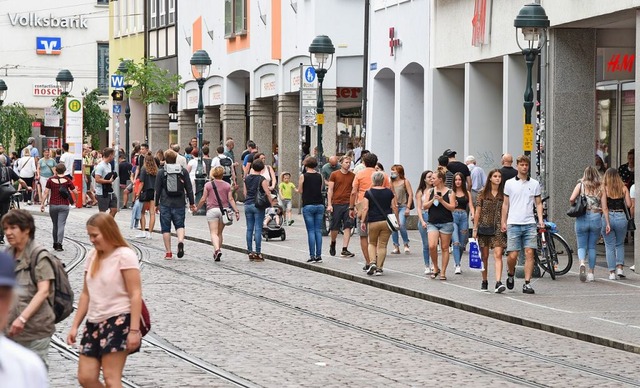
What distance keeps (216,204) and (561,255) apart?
643 cm

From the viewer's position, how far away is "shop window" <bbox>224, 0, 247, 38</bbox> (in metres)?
49.4

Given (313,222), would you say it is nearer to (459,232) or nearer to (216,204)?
(216,204)

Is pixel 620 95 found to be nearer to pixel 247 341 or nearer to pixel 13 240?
pixel 247 341

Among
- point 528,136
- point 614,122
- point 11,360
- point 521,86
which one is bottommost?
point 11,360

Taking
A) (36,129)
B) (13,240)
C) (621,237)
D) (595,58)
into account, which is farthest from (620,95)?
(36,129)

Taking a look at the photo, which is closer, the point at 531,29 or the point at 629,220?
the point at 531,29

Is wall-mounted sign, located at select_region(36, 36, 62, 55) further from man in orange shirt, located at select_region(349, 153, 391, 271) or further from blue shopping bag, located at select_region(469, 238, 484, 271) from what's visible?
blue shopping bag, located at select_region(469, 238, 484, 271)

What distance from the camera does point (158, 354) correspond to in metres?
13.3

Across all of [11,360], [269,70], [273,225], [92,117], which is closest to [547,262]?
[273,225]

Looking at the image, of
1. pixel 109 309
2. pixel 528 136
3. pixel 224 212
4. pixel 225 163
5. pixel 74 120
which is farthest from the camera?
pixel 74 120

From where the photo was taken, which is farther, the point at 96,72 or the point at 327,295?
the point at 96,72

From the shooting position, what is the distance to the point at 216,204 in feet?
82.5

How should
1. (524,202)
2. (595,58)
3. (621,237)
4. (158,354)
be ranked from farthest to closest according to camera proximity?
(595,58)
(621,237)
(524,202)
(158,354)

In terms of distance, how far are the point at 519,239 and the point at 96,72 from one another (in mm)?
71491
